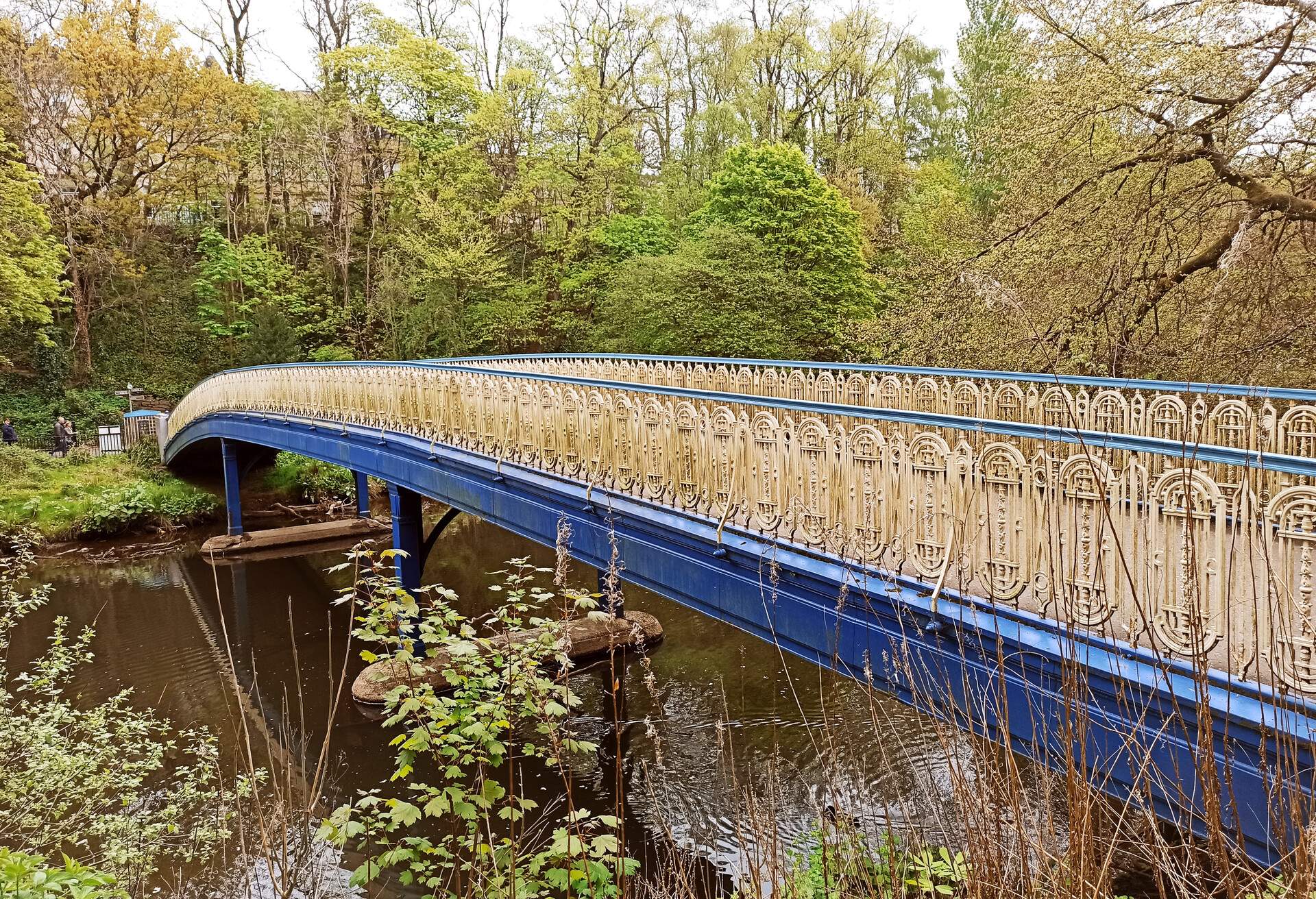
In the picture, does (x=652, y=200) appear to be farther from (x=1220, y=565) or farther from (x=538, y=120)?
(x=1220, y=565)

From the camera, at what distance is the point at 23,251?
2470 centimetres

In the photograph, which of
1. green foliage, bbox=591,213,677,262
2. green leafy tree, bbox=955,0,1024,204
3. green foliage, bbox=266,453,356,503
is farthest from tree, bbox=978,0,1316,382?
green foliage, bbox=266,453,356,503

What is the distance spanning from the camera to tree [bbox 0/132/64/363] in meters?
22.8

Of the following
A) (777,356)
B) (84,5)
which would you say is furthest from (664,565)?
(84,5)

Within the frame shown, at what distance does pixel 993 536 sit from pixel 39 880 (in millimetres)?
4147

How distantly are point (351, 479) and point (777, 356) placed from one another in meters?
12.5

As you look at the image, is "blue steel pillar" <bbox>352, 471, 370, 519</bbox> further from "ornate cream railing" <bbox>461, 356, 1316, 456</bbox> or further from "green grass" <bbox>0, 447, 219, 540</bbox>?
"ornate cream railing" <bbox>461, 356, 1316, 456</bbox>

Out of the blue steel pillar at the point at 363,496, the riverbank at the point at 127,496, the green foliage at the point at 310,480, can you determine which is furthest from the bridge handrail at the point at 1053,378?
the riverbank at the point at 127,496

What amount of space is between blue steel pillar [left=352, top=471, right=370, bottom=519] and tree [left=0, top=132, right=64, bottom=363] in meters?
11.2

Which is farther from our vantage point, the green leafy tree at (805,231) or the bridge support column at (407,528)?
the green leafy tree at (805,231)

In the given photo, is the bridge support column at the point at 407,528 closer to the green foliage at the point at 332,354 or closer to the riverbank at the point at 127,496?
the riverbank at the point at 127,496

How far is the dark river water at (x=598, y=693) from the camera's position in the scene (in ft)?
27.2

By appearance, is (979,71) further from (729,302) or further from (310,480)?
(310,480)

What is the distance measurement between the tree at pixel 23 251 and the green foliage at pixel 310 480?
759 centimetres
